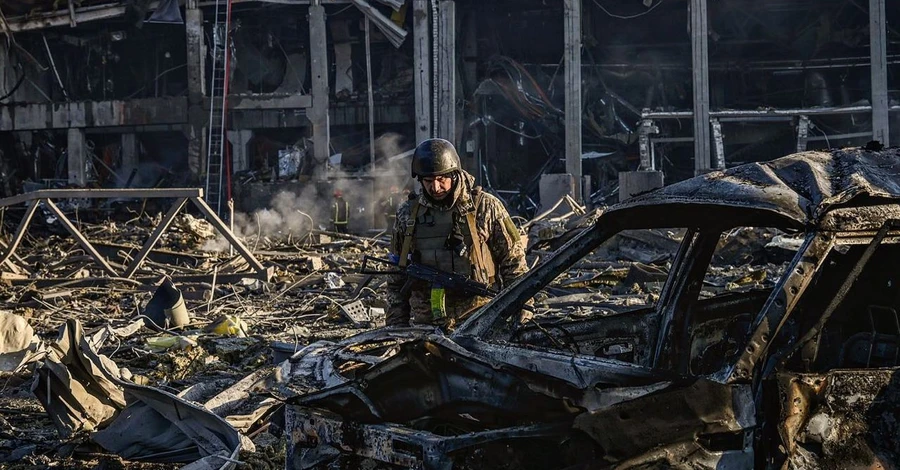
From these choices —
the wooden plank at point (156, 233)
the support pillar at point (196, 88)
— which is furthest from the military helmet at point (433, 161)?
the support pillar at point (196, 88)

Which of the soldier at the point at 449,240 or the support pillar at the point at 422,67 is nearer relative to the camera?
the soldier at the point at 449,240

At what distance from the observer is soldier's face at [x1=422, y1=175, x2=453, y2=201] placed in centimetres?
696

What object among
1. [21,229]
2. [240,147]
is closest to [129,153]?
[240,147]

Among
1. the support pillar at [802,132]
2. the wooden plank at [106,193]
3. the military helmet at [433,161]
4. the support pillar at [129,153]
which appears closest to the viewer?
the military helmet at [433,161]

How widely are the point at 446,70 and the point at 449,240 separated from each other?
20210 millimetres

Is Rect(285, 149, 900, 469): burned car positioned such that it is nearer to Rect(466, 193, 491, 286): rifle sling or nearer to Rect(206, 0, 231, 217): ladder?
Rect(466, 193, 491, 286): rifle sling

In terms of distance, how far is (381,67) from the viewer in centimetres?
2859

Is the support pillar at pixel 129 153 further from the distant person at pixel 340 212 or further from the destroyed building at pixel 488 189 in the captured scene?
the distant person at pixel 340 212

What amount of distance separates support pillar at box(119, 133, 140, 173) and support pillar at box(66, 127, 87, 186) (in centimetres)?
99

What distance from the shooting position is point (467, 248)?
7008mm

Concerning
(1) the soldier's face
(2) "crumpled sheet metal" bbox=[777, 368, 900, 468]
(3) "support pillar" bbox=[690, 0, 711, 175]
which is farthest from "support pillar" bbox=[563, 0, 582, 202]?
(2) "crumpled sheet metal" bbox=[777, 368, 900, 468]

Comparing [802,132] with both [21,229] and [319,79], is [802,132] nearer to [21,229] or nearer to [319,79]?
[319,79]

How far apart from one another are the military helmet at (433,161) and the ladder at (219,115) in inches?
807

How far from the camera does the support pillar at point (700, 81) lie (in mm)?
25359
